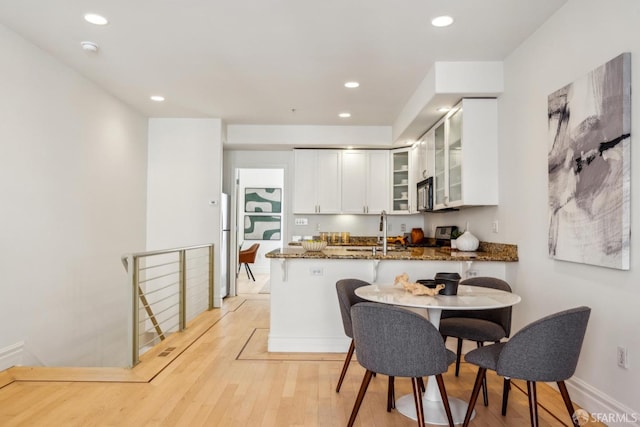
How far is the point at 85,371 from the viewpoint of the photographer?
9.77ft

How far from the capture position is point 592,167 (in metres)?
2.33

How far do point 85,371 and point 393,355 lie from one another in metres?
2.39

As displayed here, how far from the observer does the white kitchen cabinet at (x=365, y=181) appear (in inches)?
242

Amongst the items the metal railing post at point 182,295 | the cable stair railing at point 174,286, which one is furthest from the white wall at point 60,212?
the metal railing post at point 182,295

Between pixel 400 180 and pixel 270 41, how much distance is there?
3466 mm

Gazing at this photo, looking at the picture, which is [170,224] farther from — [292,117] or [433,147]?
[433,147]

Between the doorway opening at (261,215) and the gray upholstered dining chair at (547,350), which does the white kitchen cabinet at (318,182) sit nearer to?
the doorway opening at (261,215)

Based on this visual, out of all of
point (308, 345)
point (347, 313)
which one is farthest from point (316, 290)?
point (347, 313)

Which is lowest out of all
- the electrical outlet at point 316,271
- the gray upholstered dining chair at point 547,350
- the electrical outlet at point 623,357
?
the electrical outlet at point 623,357

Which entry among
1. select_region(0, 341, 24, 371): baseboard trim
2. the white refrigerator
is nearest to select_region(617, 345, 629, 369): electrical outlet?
select_region(0, 341, 24, 371): baseboard trim

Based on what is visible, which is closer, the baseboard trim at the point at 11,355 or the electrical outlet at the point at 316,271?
the baseboard trim at the point at 11,355

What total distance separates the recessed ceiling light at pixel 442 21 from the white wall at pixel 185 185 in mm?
3377

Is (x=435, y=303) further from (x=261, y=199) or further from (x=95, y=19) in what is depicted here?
(x=261, y=199)

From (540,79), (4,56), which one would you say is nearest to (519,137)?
(540,79)
